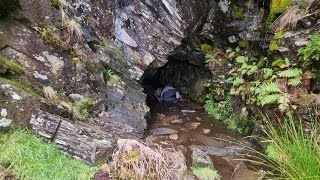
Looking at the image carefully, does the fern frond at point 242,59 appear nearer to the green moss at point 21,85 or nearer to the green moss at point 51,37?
the green moss at point 51,37

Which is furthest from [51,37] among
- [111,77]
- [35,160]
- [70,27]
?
[35,160]

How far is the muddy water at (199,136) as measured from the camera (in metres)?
5.34

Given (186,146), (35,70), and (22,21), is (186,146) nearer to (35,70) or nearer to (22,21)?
(35,70)

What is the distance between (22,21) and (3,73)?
3.89 feet

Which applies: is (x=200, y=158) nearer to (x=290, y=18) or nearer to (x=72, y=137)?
(x=72, y=137)

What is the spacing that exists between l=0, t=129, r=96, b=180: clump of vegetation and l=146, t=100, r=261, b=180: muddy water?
1837mm

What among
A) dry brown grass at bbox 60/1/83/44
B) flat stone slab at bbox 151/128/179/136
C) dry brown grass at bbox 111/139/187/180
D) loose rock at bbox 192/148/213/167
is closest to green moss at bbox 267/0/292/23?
flat stone slab at bbox 151/128/179/136

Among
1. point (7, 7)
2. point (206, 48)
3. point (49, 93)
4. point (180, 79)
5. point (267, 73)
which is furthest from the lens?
point (180, 79)

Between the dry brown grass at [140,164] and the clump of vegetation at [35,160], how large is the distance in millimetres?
378

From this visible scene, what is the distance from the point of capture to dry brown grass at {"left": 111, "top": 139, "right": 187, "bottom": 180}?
365 centimetres

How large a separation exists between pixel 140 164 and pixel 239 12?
517cm

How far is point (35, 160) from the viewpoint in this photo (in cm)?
367

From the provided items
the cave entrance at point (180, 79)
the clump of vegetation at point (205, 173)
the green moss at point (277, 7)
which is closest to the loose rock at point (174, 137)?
the clump of vegetation at point (205, 173)

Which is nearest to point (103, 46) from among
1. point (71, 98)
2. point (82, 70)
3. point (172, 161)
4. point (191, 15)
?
point (82, 70)
